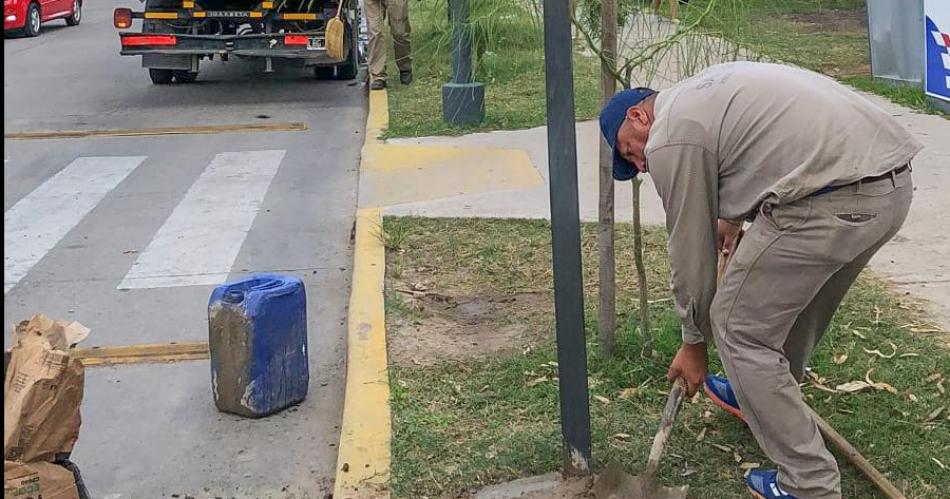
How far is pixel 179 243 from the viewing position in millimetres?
7004

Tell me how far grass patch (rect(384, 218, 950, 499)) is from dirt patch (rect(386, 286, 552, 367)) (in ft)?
0.26

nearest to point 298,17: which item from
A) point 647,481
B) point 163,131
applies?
point 163,131

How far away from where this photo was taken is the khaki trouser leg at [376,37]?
38.6 ft

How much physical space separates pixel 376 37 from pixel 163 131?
2.46 metres

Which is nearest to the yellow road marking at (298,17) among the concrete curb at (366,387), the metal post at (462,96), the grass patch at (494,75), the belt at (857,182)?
the grass patch at (494,75)

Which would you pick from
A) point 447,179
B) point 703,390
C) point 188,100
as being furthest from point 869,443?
point 188,100

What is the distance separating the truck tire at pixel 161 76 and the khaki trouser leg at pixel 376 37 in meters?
2.76

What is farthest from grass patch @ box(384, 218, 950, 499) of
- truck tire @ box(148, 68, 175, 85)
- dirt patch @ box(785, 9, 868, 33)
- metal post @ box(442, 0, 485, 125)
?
dirt patch @ box(785, 9, 868, 33)

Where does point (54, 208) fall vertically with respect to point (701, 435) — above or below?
above

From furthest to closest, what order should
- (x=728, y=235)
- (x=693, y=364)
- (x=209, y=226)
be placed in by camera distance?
(x=209, y=226) < (x=728, y=235) < (x=693, y=364)

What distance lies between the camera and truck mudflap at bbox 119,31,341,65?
459 inches

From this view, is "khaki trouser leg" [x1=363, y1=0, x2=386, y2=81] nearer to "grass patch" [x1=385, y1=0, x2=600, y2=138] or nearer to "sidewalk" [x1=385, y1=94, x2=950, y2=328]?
"grass patch" [x1=385, y1=0, x2=600, y2=138]

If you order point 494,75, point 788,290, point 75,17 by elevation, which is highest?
point 75,17

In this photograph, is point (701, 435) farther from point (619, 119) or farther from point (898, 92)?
point (898, 92)
